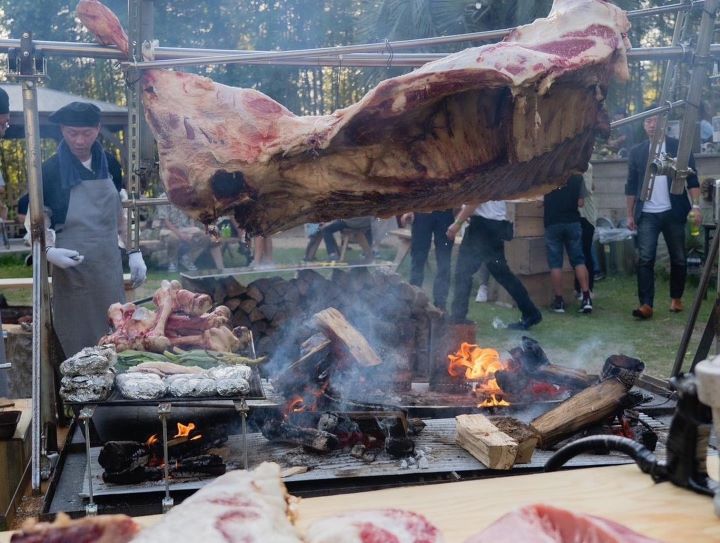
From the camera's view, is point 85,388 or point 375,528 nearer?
point 375,528

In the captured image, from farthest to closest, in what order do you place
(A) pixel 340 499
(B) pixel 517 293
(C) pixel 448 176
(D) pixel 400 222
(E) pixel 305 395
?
(D) pixel 400 222, (B) pixel 517 293, (E) pixel 305 395, (C) pixel 448 176, (A) pixel 340 499

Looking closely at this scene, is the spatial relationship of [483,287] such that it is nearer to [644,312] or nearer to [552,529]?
[644,312]

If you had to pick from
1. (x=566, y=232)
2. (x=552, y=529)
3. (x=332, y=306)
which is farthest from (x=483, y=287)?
(x=552, y=529)

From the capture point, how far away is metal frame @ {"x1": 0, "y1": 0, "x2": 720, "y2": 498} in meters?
3.47

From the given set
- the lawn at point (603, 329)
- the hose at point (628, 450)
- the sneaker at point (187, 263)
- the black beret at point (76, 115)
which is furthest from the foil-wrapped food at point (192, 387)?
the sneaker at point (187, 263)

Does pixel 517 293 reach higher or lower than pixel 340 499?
lower

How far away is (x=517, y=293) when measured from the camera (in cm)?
885

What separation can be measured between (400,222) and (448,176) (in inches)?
415

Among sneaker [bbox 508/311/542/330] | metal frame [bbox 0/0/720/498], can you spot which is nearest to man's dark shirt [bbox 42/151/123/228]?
metal frame [bbox 0/0/720/498]

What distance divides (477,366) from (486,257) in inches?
133

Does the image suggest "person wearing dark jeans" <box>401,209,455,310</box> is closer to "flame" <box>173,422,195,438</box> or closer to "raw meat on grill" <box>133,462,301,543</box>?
"flame" <box>173,422,195,438</box>

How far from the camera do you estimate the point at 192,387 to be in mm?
3359

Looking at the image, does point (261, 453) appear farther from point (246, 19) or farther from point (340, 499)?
point (246, 19)

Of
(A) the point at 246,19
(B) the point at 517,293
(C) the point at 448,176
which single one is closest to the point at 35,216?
(C) the point at 448,176
